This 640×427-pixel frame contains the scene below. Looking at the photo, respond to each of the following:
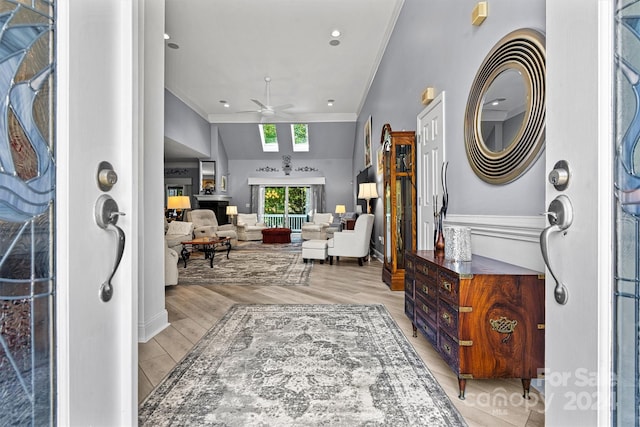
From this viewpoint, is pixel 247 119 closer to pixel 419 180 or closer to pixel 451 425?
pixel 419 180

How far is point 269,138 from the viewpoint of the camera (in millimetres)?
11008

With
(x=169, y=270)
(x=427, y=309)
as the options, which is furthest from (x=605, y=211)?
(x=169, y=270)

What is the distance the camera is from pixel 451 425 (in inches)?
53.9

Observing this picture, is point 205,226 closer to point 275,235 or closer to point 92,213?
point 275,235

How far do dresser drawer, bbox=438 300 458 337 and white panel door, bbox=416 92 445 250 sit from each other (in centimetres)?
131

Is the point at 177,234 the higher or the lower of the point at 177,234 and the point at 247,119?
the lower

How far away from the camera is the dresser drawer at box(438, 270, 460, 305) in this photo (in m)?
1.56

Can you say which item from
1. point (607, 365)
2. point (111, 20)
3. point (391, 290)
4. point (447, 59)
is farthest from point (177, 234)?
point (607, 365)

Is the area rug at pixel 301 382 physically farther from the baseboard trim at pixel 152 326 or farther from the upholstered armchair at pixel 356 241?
the upholstered armchair at pixel 356 241

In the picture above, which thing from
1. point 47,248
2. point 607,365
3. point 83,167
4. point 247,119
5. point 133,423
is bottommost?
point 133,423

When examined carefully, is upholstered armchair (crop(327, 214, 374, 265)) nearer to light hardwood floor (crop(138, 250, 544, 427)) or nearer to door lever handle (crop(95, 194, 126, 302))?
light hardwood floor (crop(138, 250, 544, 427))

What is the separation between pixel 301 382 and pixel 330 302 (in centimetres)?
151

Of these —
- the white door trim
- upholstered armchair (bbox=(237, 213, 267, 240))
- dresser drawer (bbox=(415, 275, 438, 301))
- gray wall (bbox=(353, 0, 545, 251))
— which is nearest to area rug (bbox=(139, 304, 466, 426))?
dresser drawer (bbox=(415, 275, 438, 301))

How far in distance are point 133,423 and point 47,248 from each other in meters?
0.52
